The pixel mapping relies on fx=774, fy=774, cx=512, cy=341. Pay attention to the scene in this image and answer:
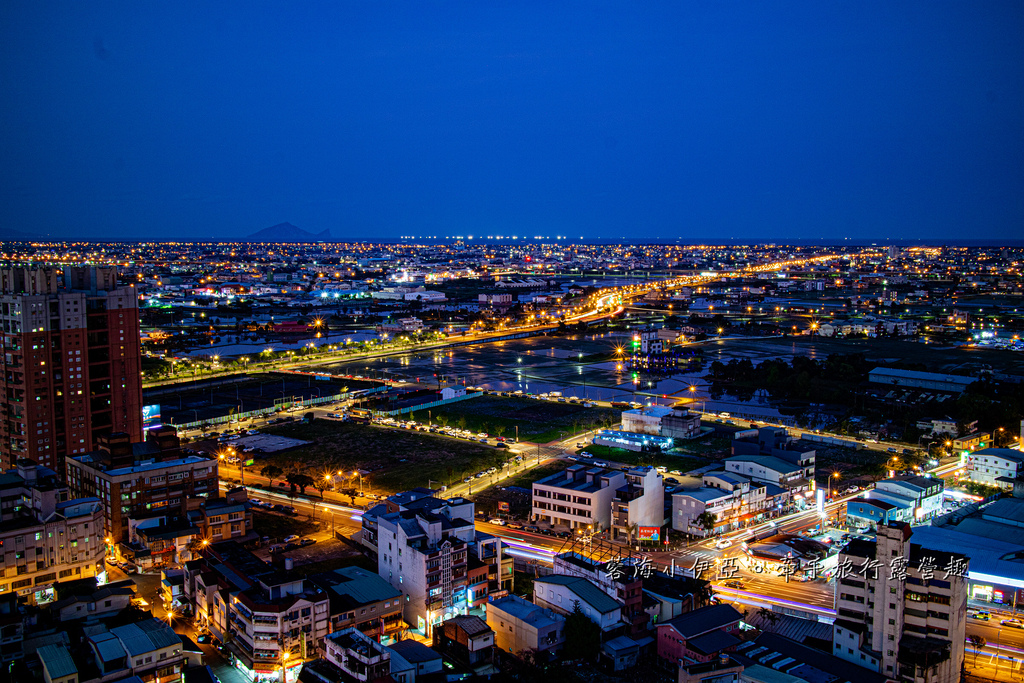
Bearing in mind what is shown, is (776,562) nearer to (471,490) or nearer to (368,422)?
(471,490)

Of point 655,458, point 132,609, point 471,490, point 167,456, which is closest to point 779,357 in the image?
point 655,458

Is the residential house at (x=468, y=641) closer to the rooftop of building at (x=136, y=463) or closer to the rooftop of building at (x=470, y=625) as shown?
the rooftop of building at (x=470, y=625)

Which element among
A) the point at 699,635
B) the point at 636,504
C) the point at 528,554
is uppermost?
the point at 636,504

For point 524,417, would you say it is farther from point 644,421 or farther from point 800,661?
point 800,661

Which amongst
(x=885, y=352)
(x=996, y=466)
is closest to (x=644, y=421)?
(x=996, y=466)

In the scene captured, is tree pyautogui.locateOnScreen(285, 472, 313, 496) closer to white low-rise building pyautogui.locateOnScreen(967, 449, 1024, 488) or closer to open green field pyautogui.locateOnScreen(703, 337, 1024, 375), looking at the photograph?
white low-rise building pyautogui.locateOnScreen(967, 449, 1024, 488)

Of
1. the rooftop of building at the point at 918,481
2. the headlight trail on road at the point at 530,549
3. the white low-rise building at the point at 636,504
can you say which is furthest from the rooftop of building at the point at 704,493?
the rooftop of building at the point at 918,481
